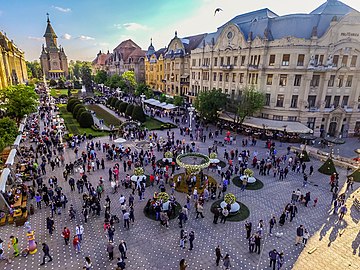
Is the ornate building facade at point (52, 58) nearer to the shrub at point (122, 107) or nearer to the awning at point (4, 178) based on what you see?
the shrub at point (122, 107)

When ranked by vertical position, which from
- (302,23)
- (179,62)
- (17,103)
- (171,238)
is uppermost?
(302,23)

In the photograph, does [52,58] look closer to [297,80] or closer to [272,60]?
[272,60]

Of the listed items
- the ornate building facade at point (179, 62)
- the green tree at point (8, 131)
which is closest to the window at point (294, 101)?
the ornate building facade at point (179, 62)

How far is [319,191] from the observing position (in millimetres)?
21188

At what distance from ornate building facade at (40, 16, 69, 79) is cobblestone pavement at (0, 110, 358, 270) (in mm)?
118960

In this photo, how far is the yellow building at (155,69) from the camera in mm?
69875

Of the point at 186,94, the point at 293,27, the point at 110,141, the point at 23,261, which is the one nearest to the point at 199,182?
the point at 23,261

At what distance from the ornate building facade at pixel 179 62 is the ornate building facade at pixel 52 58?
8028cm

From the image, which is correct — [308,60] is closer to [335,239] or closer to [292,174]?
[292,174]

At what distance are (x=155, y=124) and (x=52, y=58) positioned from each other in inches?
4049

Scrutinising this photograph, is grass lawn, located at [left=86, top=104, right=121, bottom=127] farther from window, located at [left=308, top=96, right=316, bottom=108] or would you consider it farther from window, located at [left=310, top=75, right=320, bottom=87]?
window, located at [left=310, top=75, right=320, bottom=87]

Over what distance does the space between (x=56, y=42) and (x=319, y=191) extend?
455 feet

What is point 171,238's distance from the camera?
15.0 metres

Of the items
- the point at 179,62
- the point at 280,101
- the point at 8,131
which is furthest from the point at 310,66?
Result: the point at 8,131
